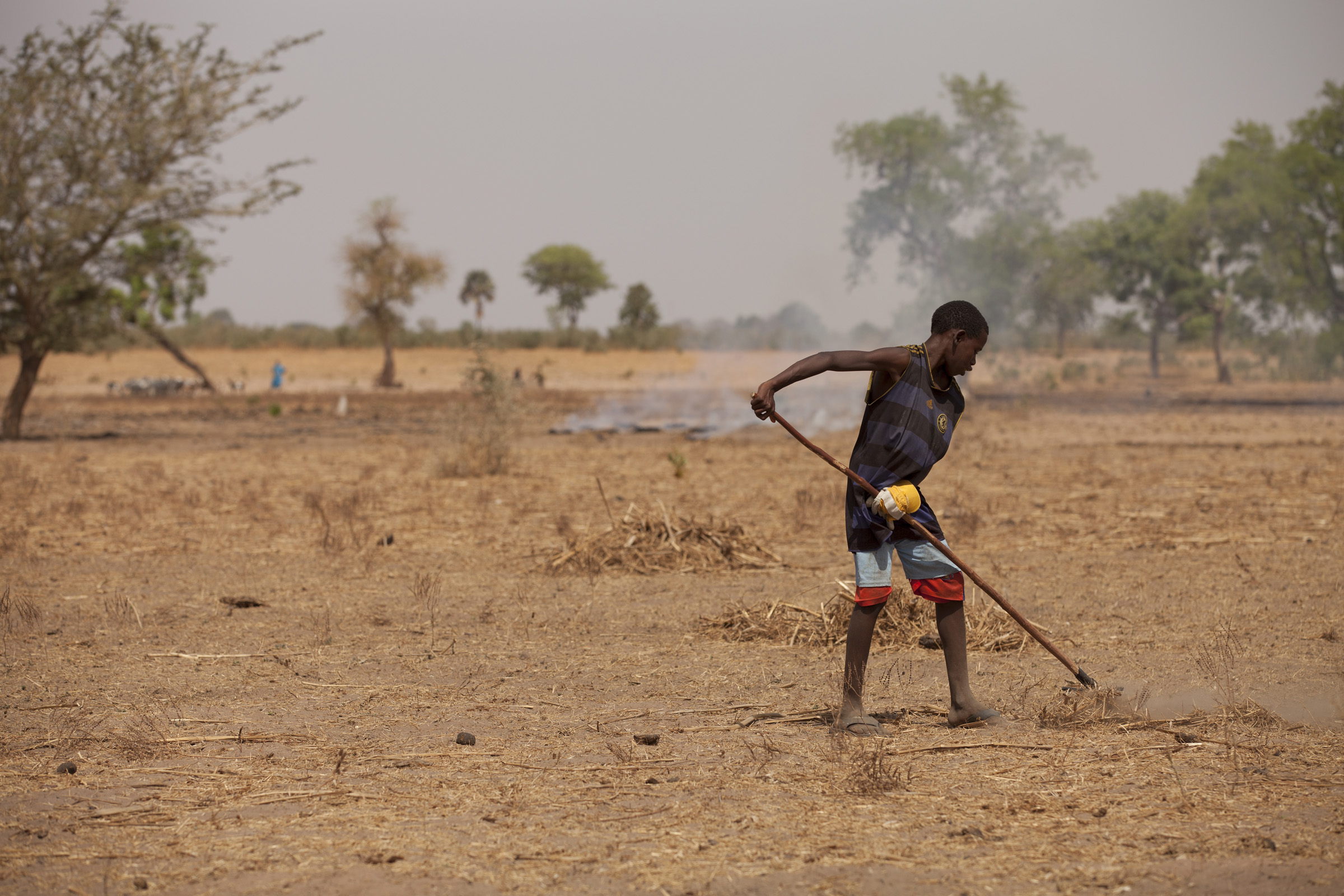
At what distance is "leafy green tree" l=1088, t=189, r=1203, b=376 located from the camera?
4691 cm

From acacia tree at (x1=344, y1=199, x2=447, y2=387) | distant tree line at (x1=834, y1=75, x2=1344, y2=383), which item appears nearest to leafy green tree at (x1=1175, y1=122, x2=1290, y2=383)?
distant tree line at (x1=834, y1=75, x2=1344, y2=383)

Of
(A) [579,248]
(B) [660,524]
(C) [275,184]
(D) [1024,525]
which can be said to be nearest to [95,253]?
(C) [275,184]

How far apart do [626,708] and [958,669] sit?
1478 millimetres

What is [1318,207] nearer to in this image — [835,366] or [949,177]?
[949,177]

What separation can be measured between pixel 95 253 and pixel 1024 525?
17.4 metres

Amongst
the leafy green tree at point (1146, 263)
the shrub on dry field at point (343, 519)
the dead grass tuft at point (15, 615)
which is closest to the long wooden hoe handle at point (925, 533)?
the dead grass tuft at point (15, 615)

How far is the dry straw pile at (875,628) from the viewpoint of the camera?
633 centimetres

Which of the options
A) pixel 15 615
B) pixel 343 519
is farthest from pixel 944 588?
pixel 343 519

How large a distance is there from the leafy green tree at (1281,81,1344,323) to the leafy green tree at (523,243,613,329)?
52.8 m

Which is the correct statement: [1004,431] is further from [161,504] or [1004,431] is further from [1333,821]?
[1333,821]

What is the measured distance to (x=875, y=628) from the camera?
6.51 metres

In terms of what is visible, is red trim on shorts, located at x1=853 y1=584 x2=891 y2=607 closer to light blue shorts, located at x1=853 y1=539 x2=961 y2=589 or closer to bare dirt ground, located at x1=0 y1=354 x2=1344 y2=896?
light blue shorts, located at x1=853 y1=539 x2=961 y2=589

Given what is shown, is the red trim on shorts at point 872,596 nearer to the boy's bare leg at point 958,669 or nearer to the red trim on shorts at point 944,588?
the red trim on shorts at point 944,588

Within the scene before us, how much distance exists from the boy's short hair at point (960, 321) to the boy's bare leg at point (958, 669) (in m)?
1.12
